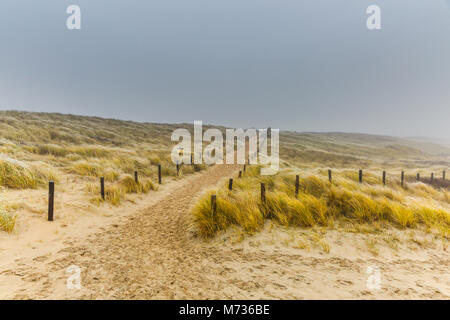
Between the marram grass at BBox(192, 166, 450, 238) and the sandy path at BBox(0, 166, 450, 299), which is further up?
the marram grass at BBox(192, 166, 450, 238)

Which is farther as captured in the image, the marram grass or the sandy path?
the marram grass

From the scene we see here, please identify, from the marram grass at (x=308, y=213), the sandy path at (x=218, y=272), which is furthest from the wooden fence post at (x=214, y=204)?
the sandy path at (x=218, y=272)

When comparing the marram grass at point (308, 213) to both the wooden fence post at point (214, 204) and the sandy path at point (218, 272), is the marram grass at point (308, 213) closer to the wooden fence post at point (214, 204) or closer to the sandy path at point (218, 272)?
the wooden fence post at point (214, 204)

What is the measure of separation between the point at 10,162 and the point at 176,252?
27.8ft

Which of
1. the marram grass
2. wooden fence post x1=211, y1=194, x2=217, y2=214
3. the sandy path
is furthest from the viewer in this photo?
wooden fence post x1=211, y1=194, x2=217, y2=214

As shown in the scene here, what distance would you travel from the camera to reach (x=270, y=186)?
986cm

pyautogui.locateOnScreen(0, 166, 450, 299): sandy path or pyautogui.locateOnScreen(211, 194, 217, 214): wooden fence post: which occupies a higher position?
pyautogui.locateOnScreen(211, 194, 217, 214): wooden fence post

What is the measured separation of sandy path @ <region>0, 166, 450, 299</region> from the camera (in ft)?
9.94

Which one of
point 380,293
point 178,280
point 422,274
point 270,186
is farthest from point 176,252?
point 270,186

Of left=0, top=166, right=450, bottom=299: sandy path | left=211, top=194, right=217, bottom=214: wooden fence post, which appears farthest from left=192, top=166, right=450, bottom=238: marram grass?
left=0, top=166, right=450, bottom=299: sandy path

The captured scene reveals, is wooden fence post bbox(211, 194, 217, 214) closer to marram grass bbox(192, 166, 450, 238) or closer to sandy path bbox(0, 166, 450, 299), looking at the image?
marram grass bbox(192, 166, 450, 238)

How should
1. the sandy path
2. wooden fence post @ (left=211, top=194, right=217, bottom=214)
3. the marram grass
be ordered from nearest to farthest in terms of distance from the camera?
the sandy path, the marram grass, wooden fence post @ (left=211, top=194, right=217, bottom=214)

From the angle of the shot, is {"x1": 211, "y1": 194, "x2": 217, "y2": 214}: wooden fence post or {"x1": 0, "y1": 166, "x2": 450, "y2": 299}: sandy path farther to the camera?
{"x1": 211, "y1": 194, "x2": 217, "y2": 214}: wooden fence post
